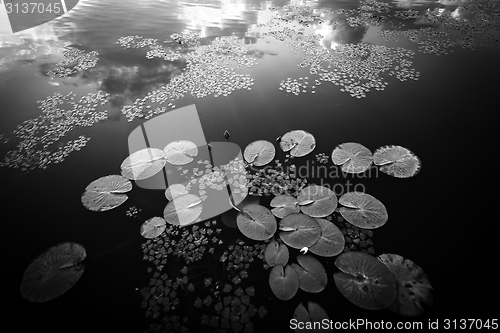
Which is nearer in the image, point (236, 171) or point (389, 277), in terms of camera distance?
point (389, 277)

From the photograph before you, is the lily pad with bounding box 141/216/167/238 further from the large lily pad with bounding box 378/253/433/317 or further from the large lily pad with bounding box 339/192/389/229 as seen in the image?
the large lily pad with bounding box 378/253/433/317

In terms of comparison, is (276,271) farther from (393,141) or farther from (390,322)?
(393,141)

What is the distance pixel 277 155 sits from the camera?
14.4ft

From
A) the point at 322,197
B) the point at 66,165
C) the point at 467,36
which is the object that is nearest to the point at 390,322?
the point at 322,197

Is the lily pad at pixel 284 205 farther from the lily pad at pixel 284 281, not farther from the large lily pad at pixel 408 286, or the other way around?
the large lily pad at pixel 408 286

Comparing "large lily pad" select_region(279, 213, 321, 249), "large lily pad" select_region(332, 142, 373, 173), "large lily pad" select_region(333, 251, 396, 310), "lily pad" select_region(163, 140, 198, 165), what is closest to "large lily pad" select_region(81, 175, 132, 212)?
"lily pad" select_region(163, 140, 198, 165)

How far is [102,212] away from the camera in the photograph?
146 inches

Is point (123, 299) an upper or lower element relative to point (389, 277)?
lower

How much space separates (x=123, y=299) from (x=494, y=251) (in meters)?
4.72

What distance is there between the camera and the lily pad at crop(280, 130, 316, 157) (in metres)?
4.41

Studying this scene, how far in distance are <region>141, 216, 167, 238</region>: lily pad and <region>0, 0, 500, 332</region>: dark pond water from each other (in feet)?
0.42

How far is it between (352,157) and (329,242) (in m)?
1.75

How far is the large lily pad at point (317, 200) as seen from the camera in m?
3.46

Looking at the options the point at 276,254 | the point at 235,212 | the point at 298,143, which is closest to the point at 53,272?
the point at 235,212
